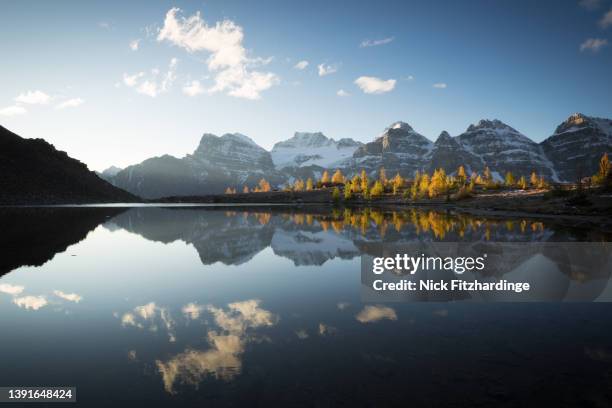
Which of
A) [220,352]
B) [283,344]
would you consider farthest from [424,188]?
[220,352]

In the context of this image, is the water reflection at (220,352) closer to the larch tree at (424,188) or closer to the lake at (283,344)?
the lake at (283,344)

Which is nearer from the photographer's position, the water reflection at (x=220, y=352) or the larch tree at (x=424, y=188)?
the water reflection at (x=220, y=352)

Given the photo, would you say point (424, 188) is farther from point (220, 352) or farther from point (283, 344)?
point (220, 352)

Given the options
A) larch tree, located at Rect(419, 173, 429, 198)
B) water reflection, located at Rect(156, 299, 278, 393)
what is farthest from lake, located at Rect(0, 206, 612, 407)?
larch tree, located at Rect(419, 173, 429, 198)

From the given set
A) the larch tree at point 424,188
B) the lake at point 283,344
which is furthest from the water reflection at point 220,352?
the larch tree at point 424,188

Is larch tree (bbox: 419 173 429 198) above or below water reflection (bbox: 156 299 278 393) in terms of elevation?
above

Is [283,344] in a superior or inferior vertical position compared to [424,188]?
inferior

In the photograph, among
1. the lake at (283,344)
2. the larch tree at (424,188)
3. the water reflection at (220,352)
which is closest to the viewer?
the lake at (283,344)

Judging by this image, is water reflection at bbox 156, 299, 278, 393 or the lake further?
water reflection at bbox 156, 299, 278, 393

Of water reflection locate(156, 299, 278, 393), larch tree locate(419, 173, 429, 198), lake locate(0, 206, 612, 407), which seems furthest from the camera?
larch tree locate(419, 173, 429, 198)

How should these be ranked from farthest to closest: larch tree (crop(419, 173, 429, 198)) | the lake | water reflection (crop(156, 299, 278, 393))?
larch tree (crop(419, 173, 429, 198)) < water reflection (crop(156, 299, 278, 393)) < the lake

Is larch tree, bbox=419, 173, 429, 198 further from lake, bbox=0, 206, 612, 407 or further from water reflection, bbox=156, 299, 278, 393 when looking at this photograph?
water reflection, bbox=156, 299, 278, 393

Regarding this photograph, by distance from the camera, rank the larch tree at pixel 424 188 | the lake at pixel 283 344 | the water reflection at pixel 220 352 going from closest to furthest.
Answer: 1. the lake at pixel 283 344
2. the water reflection at pixel 220 352
3. the larch tree at pixel 424 188

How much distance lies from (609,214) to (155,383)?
7805 centimetres
